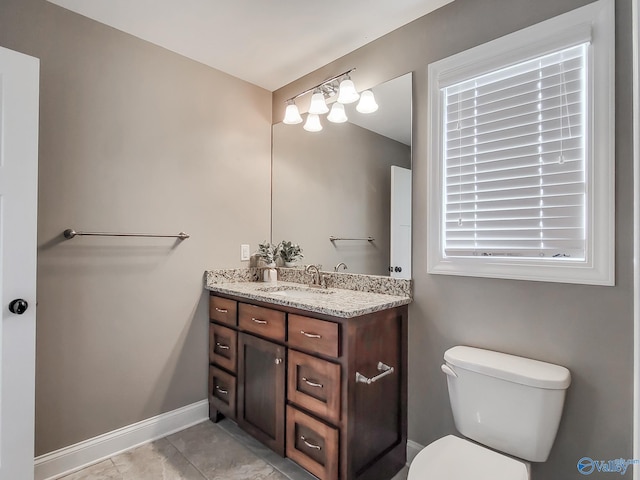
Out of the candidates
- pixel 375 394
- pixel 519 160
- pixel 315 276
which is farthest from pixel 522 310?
pixel 315 276

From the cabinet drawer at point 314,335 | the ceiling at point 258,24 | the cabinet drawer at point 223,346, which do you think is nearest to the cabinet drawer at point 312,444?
the cabinet drawer at point 314,335

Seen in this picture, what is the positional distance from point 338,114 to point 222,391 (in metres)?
1.90

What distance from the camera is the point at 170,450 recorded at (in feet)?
6.46

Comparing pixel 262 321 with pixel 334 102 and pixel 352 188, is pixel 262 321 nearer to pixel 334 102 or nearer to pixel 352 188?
pixel 352 188

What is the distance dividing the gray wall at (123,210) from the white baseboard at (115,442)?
0.15 feet

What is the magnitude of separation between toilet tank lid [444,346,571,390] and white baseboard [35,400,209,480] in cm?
169

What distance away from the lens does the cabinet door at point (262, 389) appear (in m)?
1.75

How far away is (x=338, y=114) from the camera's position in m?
2.21

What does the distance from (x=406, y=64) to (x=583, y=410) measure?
180 cm

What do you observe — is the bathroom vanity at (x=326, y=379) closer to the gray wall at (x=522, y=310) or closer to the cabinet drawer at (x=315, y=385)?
the cabinet drawer at (x=315, y=385)

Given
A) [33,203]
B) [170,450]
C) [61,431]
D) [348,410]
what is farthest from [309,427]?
[33,203]

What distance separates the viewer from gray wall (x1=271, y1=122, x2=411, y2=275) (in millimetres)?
2020

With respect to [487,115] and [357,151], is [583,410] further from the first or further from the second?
[357,151]

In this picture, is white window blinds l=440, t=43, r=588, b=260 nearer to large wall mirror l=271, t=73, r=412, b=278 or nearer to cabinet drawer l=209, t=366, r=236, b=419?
large wall mirror l=271, t=73, r=412, b=278
